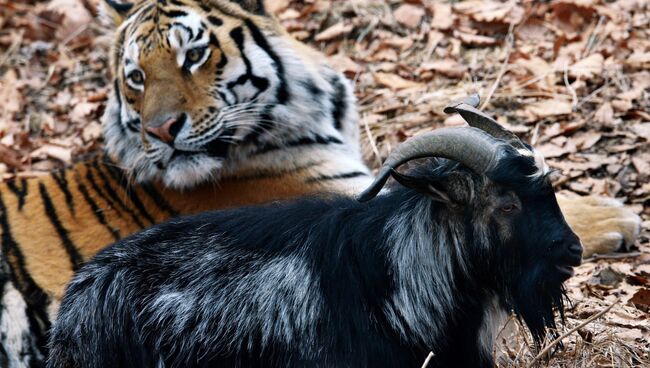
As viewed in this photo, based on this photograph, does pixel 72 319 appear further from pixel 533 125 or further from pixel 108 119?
pixel 533 125

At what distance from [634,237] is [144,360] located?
307 centimetres

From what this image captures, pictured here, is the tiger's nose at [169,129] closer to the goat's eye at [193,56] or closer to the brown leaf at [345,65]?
the goat's eye at [193,56]

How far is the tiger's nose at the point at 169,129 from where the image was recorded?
5.66 metres

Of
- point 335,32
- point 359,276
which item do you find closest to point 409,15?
point 335,32

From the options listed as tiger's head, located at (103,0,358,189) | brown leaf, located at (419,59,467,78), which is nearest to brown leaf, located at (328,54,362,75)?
brown leaf, located at (419,59,467,78)

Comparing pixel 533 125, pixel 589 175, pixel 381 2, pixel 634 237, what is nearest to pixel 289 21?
pixel 381 2

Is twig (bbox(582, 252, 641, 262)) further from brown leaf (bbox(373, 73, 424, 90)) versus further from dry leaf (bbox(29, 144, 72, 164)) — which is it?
dry leaf (bbox(29, 144, 72, 164))

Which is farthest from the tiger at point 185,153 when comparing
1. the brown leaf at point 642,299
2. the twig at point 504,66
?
the twig at point 504,66

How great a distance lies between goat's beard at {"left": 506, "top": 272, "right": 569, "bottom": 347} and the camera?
421 centimetres

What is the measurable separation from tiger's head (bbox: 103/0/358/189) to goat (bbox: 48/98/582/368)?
3.33 feet

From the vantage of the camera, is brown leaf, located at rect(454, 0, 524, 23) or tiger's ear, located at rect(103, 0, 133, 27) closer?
tiger's ear, located at rect(103, 0, 133, 27)

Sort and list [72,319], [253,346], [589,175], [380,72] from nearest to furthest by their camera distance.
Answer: [253,346]
[72,319]
[589,175]
[380,72]

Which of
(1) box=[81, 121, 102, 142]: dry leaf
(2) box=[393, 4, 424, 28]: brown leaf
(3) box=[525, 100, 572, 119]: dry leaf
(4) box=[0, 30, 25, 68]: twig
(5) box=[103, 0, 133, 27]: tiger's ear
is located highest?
(5) box=[103, 0, 133, 27]: tiger's ear

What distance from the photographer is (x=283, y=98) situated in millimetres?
6129
